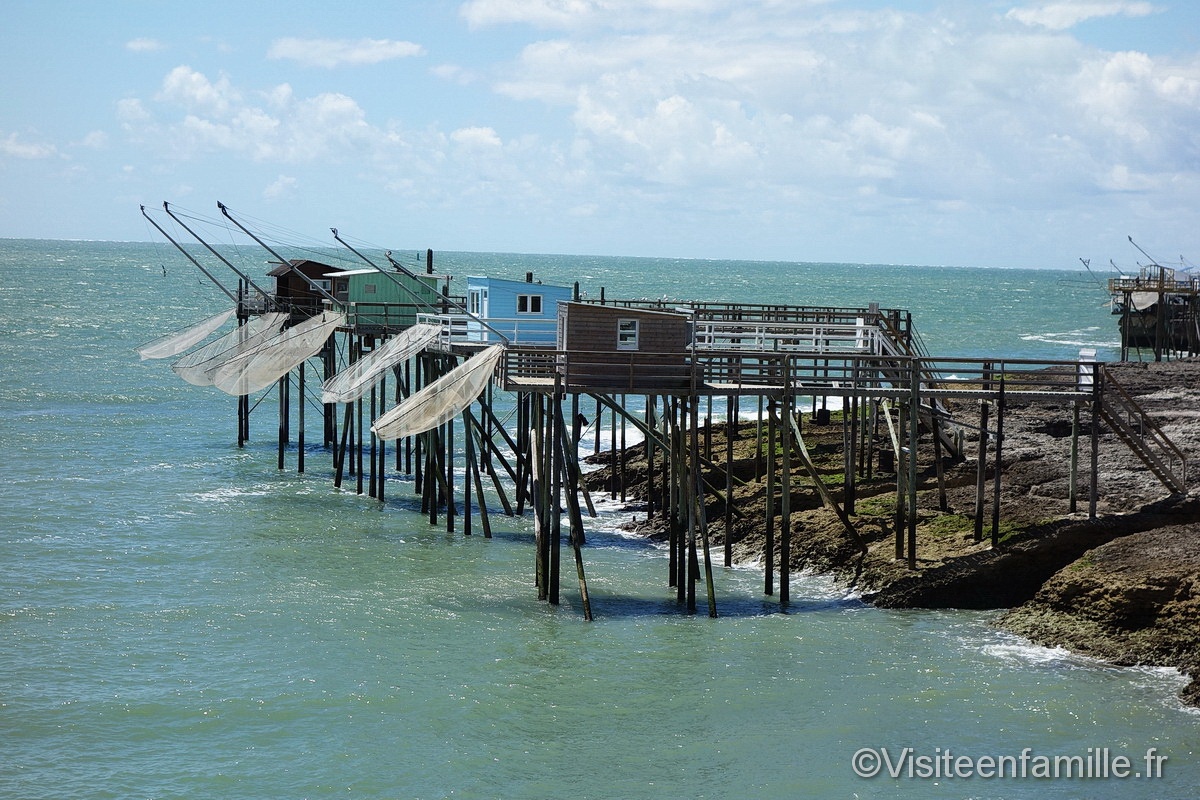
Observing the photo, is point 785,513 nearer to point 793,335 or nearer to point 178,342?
point 793,335

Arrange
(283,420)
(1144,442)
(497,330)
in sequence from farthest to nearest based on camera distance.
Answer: (283,420) → (497,330) → (1144,442)

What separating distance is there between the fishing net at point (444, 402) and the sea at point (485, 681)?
11.6ft

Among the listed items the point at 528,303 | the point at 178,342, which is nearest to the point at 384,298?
the point at 178,342

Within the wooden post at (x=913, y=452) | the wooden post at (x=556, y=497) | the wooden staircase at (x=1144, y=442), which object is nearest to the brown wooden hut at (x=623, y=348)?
the wooden post at (x=556, y=497)

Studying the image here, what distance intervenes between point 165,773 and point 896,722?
10984mm

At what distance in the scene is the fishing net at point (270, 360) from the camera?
38.3m

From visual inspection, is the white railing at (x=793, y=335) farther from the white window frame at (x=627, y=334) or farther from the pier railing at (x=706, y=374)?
the white window frame at (x=627, y=334)

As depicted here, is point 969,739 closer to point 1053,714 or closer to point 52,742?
point 1053,714

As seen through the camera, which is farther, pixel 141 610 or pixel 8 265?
pixel 8 265

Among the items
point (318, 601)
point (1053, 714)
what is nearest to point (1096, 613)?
point (1053, 714)

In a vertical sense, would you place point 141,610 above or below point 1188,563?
below

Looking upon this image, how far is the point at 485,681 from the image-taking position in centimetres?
2150

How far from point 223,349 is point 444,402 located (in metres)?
18.5

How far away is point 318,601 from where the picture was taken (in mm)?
26266
